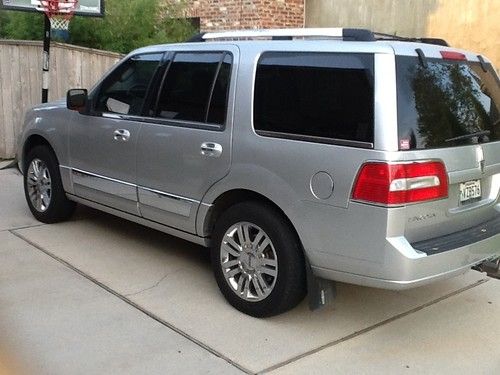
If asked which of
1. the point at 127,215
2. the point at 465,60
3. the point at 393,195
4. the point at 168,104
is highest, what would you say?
the point at 465,60

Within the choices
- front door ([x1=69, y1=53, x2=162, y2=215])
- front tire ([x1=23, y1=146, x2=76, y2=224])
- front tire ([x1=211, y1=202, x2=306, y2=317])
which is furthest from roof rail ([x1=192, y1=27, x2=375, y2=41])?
front tire ([x1=23, y1=146, x2=76, y2=224])

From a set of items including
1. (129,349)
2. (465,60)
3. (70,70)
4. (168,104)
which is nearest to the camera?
(129,349)

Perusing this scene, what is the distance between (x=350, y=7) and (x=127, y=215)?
727cm

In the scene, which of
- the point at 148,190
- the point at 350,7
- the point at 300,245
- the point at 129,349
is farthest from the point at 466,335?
the point at 350,7

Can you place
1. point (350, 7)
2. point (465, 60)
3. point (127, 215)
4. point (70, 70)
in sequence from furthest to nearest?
point (350, 7)
point (70, 70)
point (127, 215)
point (465, 60)

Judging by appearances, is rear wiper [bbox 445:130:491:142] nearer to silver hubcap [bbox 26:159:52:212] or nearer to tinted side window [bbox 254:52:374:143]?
tinted side window [bbox 254:52:374:143]

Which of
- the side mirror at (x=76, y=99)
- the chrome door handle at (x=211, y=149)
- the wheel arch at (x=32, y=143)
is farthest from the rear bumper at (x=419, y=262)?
the wheel arch at (x=32, y=143)

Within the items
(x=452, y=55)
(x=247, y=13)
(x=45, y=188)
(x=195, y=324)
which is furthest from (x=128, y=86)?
(x=247, y=13)

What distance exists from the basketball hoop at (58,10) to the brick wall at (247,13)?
4.11 metres

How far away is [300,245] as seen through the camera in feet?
12.7

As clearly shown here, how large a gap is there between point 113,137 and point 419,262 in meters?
2.90

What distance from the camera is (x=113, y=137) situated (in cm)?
520

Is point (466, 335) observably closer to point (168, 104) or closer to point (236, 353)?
point (236, 353)

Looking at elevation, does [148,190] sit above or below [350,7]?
below
